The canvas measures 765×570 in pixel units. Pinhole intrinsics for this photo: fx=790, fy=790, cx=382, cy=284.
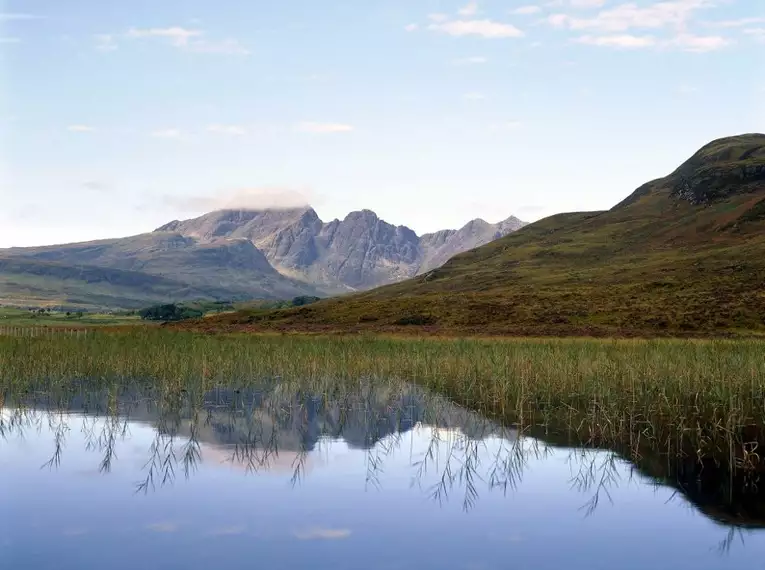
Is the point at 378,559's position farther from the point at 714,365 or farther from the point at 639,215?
the point at 639,215

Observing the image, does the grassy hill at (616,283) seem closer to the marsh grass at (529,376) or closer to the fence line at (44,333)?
the fence line at (44,333)

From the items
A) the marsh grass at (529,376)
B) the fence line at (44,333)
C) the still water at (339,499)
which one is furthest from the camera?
the fence line at (44,333)

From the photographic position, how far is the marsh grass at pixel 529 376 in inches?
1013

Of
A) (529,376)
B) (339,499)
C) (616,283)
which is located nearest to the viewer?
(339,499)

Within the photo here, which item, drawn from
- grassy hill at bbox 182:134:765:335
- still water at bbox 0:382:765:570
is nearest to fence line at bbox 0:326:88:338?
grassy hill at bbox 182:134:765:335

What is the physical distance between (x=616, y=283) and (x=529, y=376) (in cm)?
8718

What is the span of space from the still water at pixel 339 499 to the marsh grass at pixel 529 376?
274cm

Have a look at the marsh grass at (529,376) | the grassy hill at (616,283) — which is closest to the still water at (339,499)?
the marsh grass at (529,376)

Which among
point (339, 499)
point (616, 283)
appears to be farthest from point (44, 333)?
point (616, 283)

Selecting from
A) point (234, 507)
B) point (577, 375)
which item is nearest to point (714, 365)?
point (577, 375)

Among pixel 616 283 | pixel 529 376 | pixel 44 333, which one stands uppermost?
pixel 616 283

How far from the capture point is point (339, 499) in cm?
1831

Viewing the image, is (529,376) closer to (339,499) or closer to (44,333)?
(339,499)

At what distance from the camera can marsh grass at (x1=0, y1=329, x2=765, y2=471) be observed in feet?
84.4
